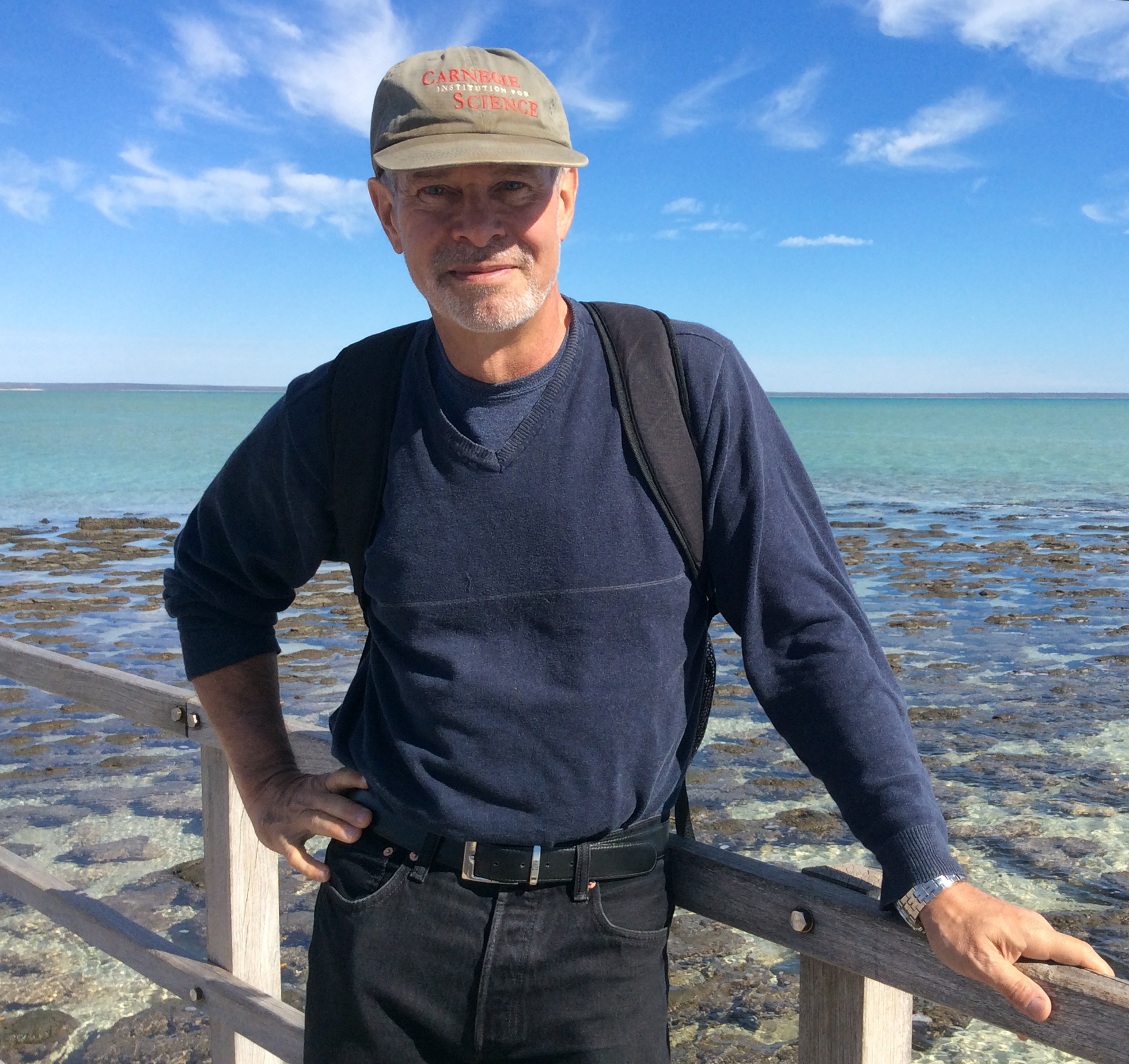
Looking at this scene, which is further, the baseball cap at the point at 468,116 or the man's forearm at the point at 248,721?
the man's forearm at the point at 248,721

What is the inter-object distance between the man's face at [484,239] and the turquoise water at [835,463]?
27.8m

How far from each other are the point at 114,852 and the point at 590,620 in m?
5.61

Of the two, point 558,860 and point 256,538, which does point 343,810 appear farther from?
point 256,538

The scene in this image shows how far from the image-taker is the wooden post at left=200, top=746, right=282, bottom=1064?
267 cm

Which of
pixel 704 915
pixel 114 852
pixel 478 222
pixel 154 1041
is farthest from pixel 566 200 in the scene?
pixel 114 852

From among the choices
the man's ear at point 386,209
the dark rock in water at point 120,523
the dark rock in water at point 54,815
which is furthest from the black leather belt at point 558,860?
the dark rock in water at point 120,523

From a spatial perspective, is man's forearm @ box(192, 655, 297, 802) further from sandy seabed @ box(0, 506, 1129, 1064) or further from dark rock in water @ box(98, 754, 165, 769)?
dark rock in water @ box(98, 754, 165, 769)

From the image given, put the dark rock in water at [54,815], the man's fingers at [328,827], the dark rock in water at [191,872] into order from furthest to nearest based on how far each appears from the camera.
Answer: the dark rock in water at [54,815] → the dark rock in water at [191,872] → the man's fingers at [328,827]

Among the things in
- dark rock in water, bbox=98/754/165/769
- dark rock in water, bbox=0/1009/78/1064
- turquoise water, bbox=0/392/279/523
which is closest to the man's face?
dark rock in water, bbox=0/1009/78/1064

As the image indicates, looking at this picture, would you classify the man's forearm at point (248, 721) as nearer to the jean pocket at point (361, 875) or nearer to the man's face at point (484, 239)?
the jean pocket at point (361, 875)

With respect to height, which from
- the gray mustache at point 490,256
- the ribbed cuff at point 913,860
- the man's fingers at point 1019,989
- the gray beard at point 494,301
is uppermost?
the gray mustache at point 490,256

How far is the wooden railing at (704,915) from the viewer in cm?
139

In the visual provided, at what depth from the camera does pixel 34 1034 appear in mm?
4340

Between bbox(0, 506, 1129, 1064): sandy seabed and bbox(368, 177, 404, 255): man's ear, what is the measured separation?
3318 mm
